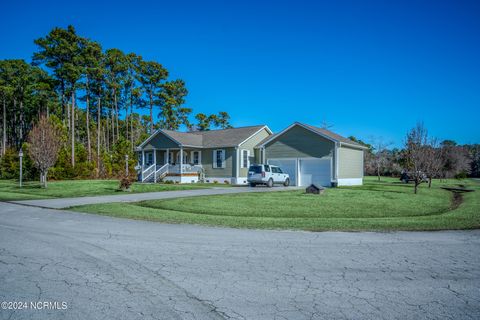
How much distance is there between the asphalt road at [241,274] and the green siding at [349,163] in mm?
19602

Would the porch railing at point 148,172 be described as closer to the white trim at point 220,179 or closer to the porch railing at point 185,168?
the porch railing at point 185,168

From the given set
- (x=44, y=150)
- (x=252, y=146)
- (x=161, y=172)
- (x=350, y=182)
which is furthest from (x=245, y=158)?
(x=44, y=150)

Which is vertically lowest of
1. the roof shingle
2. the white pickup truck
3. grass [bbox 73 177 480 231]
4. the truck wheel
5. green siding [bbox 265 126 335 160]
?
grass [bbox 73 177 480 231]

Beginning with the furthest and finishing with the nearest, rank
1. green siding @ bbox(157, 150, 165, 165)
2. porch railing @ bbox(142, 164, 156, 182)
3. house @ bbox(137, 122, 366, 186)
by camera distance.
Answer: green siding @ bbox(157, 150, 165, 165) → porch railing @ bbox(142, 164, 156, 182) → house @ bbox(137, 122, 366, 186)

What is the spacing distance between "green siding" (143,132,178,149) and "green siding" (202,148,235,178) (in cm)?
324

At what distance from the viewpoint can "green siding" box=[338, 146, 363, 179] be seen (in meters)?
28.2

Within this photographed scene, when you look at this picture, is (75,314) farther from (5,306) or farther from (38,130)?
(38,130)

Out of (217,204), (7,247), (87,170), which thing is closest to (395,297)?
(7,247)

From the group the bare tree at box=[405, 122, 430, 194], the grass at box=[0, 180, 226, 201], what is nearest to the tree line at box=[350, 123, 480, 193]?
the bare tree at box=[405, 122, 430, 194]

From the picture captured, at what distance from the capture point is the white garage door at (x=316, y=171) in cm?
2823

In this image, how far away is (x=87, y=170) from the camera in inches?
1491

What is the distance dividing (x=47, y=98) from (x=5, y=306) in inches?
2033

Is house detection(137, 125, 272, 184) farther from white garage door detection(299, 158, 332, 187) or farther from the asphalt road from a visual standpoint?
the asphalt road

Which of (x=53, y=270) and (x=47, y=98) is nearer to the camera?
(x=53, y=270)
